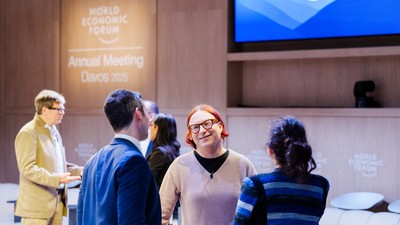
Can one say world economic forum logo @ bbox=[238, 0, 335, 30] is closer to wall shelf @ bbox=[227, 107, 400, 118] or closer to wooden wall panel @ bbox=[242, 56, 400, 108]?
wooden wall panel @ bbox=[242, 56, 400, 108]

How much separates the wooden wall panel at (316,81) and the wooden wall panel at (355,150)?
301mm

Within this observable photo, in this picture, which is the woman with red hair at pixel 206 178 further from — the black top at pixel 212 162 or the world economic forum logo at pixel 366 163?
the world economic forum logo at pixel 366 163

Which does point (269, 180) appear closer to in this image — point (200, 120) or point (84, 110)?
point (200, 120)

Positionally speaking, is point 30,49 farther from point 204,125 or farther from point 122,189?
point 122,189

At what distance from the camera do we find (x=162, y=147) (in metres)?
3.40

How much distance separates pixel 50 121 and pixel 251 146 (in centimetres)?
201

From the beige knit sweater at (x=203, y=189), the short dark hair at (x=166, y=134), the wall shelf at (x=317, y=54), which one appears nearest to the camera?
the beige knit sweater at (x=203, y=189)

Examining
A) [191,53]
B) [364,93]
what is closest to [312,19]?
[364,93]

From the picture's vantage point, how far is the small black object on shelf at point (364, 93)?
4871mm

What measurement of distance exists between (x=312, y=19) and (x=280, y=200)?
3.27 m

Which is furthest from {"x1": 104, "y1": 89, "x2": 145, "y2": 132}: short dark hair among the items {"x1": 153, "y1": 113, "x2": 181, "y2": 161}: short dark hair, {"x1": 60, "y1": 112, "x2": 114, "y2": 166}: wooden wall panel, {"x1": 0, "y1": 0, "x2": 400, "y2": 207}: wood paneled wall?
{"x1": 60, "y1": 112, "x2": 114, "y2": 166}: wooden wall panel

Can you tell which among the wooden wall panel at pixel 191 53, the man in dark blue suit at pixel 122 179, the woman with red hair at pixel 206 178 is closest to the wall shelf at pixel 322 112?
the wooden wall panel at pixel 191 53

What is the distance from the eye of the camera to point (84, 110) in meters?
6.20

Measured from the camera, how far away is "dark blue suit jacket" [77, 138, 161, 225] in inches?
80.5
